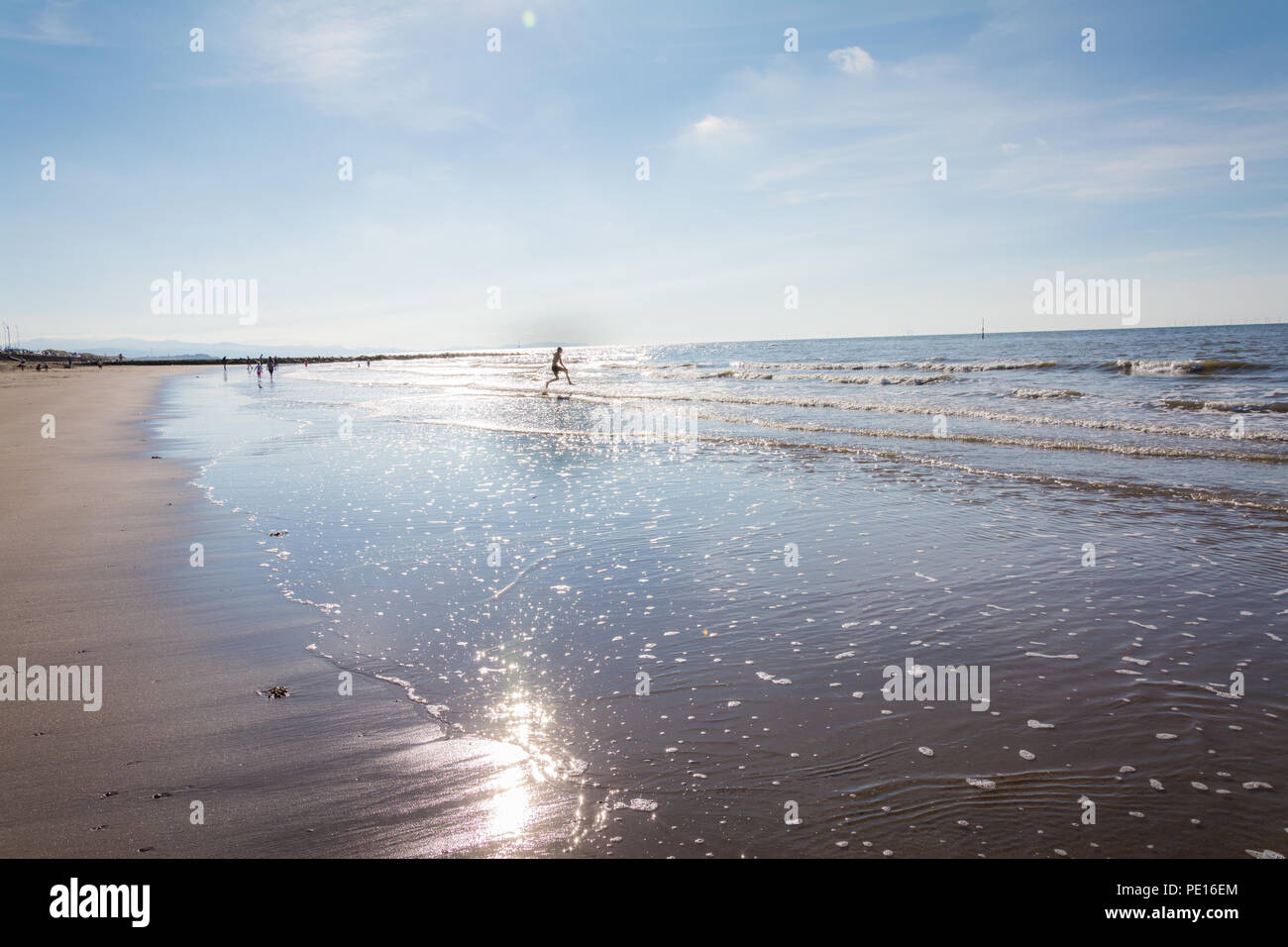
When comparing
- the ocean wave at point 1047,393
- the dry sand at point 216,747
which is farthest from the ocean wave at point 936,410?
the dry sand at point 216,747

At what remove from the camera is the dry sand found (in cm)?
355

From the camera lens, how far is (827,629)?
6285 millimetres

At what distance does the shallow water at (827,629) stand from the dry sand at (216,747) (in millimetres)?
260

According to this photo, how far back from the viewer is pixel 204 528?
1006 cm

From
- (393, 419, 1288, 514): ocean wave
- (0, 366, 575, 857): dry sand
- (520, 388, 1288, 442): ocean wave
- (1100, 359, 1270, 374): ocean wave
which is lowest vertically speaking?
(0, 366, 575, 857): dry sand

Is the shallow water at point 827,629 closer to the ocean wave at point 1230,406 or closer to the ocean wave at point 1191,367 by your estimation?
the ocean wave at point 1230,406

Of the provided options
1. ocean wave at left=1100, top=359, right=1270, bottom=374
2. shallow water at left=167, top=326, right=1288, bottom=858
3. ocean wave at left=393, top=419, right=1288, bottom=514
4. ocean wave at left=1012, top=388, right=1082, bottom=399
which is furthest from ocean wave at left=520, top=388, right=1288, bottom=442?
ocean wave at left=1100, top=359, right=1270, bottom=374

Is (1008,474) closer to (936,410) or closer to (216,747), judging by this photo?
(936,410)

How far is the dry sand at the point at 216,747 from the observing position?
3.55m

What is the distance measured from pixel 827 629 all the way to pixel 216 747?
4656 mm

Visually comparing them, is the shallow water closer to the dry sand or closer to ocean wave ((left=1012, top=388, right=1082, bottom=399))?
the dry sand

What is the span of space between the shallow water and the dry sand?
260mm

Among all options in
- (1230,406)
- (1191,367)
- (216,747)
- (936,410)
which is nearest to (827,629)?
(216,747)

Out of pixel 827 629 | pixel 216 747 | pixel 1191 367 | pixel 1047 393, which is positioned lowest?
pixel 216 747
